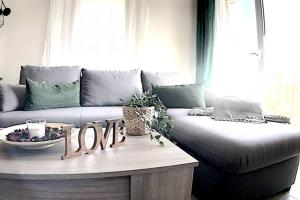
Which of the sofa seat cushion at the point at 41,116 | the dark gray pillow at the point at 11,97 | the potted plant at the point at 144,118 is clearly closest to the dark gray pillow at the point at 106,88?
the sofa seat cushion at the point at 41,116

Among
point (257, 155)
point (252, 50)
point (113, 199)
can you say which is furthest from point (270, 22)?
point (113, 199)

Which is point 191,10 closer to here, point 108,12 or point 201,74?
point 201,74

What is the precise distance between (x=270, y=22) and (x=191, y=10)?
1280 millimetres

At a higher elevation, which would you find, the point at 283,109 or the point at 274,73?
the point at 274,73

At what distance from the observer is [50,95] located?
2.25 m

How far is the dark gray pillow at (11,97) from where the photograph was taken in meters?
2.12

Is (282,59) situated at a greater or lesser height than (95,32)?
lesser

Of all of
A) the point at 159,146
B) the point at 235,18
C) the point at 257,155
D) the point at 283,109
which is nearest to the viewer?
the point at 159,146

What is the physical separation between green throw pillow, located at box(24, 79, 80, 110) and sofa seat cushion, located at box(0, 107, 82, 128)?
0.11m

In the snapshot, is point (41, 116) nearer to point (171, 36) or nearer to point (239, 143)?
point (239, 143)

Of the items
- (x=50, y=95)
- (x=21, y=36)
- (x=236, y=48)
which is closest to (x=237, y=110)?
(x=236, y=48)

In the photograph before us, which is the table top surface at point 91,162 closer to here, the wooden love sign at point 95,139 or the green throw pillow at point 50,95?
the wooden love sign at point 95,139

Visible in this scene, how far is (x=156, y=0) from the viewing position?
345 cm

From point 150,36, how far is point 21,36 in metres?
1.72
